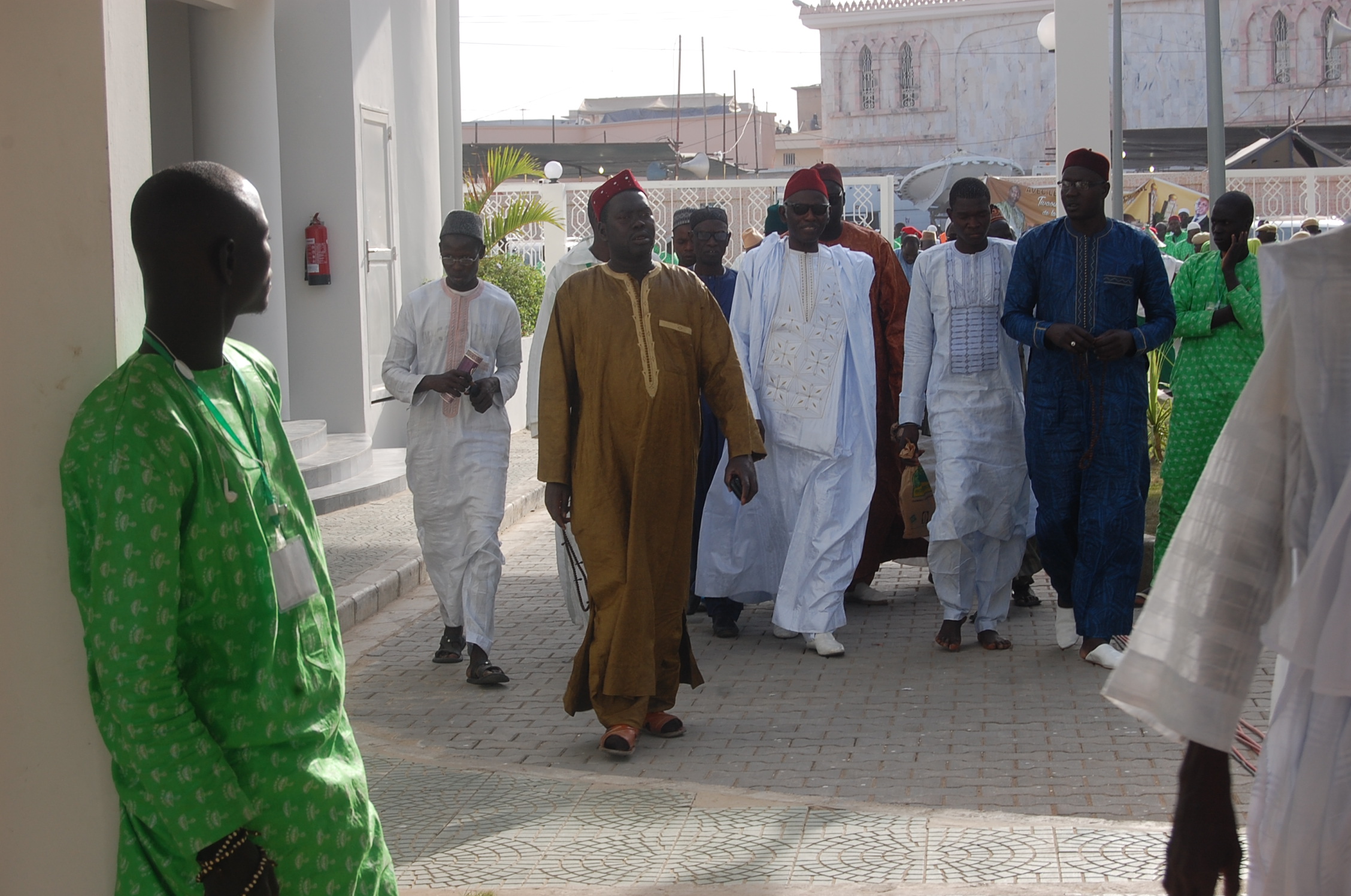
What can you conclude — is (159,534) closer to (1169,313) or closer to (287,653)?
(287,653)

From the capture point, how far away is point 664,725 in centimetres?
561

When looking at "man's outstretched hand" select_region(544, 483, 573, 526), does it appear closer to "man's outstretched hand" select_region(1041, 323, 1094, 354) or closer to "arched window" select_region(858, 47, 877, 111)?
"man's outstretched hand" select_region(1041, 323, 1094, 354)

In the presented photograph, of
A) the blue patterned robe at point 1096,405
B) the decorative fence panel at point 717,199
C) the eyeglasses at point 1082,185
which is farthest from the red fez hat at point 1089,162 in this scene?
the decorative fence panel at point 717,199

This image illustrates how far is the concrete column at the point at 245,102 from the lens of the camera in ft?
37.6

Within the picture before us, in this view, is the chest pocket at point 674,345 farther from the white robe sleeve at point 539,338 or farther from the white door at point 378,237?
the white door at point 378,237

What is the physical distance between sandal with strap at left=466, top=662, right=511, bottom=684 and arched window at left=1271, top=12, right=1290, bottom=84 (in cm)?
5987

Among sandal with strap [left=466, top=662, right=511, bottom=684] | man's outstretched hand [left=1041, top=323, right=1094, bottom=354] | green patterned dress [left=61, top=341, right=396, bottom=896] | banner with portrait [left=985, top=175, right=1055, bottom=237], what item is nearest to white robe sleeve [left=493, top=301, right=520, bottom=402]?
sandal with strap [left=466, top=662, right=511, bottom=684]

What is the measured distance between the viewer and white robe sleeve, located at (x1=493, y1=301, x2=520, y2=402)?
6863 millimetres

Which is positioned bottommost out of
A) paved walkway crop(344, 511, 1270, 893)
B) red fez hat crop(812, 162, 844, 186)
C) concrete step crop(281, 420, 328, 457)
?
paved walkway crop(344, 511, 1270, 893)

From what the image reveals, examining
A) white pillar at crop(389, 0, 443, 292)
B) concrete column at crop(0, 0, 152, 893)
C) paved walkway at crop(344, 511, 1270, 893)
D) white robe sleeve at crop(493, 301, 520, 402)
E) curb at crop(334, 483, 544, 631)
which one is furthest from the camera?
white pillar at crop(389, 0, 443, 292)

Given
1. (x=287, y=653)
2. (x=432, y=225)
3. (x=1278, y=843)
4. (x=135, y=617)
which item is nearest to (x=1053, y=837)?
(x=1278, y=843)

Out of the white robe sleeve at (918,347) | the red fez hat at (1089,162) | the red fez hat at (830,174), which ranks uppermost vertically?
the red fez hat at (830,174)

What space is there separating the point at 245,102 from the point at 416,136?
2.78m

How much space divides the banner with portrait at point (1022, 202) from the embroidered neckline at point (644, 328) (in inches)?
591
